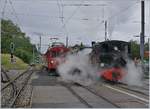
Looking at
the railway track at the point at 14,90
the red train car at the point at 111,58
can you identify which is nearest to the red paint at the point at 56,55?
the railway track at the point at 14,90

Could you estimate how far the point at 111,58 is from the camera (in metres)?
28.7

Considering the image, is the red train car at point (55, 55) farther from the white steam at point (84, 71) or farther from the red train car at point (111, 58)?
the red train car at point (111, 58)

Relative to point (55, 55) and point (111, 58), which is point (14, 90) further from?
point (55, 55)

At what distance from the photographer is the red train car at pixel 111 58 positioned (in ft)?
92.9

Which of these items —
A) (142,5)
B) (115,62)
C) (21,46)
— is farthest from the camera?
(21,46)

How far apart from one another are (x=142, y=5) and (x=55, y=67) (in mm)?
10483

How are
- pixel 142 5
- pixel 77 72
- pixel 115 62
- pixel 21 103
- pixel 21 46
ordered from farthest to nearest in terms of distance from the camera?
pixel 21 46
pixel 142 5
pixel 77 72
pixel 115 62
pixel 21 103

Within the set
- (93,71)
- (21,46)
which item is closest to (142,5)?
(93,71)

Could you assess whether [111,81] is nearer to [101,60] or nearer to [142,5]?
[101,60]

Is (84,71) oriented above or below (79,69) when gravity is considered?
below

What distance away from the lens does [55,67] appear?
140 feet

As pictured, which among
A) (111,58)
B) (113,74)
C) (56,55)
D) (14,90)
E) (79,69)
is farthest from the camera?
(56,55)

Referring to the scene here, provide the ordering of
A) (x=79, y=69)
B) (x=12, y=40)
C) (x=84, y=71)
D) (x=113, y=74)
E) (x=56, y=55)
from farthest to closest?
1. (x=12, y=40)
2. (x=56, y=55)
3. (x=79, y=69)
4. (x=84, y=71)
5. (x=113, y=74)

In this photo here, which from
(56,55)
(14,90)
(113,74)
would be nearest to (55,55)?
(56,55)
